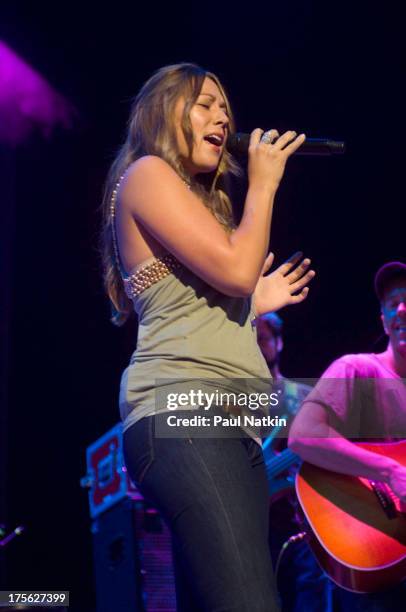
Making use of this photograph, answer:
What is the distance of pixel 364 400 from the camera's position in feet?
9.63

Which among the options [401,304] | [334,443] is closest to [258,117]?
[401,304]

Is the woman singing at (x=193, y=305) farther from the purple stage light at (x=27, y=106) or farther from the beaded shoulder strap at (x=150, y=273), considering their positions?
the purple stage light at (x=27, y=106)

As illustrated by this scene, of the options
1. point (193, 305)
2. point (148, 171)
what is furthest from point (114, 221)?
point (193, 305)

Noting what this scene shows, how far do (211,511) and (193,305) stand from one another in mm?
364

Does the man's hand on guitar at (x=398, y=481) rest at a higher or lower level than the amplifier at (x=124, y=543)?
higher

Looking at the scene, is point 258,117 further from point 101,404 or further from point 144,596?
point 144,596

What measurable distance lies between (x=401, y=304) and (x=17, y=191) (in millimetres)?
2503

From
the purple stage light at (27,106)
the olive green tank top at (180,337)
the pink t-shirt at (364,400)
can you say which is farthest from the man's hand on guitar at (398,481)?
the purple stage light at (27,106)

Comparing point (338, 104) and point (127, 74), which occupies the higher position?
point (127, 74)

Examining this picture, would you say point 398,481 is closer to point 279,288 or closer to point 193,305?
point 279,288

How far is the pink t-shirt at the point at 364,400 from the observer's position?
2877mm

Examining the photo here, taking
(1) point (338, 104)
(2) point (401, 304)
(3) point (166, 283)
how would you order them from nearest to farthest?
(3) point (166, 283) < (2) point (401, 304) < (1) point (338, 104)

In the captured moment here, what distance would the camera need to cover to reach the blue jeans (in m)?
1.20

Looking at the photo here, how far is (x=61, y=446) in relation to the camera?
4.80 meters
